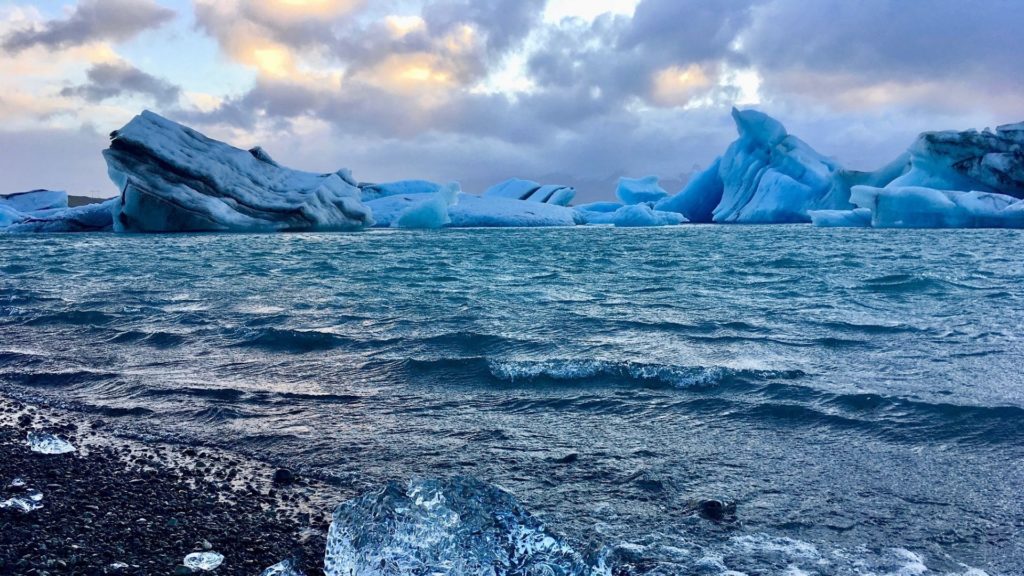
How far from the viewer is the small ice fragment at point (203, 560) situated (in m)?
2.26

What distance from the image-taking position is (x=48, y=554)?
2.29 metres

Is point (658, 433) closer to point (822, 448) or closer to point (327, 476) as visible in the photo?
point (822, 448)

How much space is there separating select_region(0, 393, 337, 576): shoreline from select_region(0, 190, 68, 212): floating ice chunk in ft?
124

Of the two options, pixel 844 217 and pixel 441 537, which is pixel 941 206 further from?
pixel 441 537

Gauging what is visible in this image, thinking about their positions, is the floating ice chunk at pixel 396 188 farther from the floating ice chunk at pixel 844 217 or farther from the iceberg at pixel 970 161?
the iceberg at pixel 970 161

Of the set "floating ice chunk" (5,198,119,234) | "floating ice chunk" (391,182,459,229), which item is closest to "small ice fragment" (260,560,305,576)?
"floating ice chunk" (391,182,459,229)

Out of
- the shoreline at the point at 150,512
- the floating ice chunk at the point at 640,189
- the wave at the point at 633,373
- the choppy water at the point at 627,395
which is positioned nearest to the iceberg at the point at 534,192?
the floating ice chunk at the point at 640,189

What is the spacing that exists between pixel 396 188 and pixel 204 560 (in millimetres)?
37079

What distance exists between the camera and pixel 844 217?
29.9 meters

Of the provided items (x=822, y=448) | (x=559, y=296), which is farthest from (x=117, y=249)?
(x=822, y=448)

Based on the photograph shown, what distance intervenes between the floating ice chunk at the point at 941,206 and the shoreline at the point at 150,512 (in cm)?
2603

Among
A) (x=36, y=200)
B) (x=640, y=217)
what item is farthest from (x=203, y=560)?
(x=36, y=200)

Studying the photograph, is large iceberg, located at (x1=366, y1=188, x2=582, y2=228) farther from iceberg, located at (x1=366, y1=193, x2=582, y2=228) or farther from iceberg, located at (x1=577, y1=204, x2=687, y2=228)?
iceberg, located at (x1=577, y1=204, x2=687, y2=228)

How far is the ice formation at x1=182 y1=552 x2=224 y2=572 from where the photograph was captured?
7.41 feet
